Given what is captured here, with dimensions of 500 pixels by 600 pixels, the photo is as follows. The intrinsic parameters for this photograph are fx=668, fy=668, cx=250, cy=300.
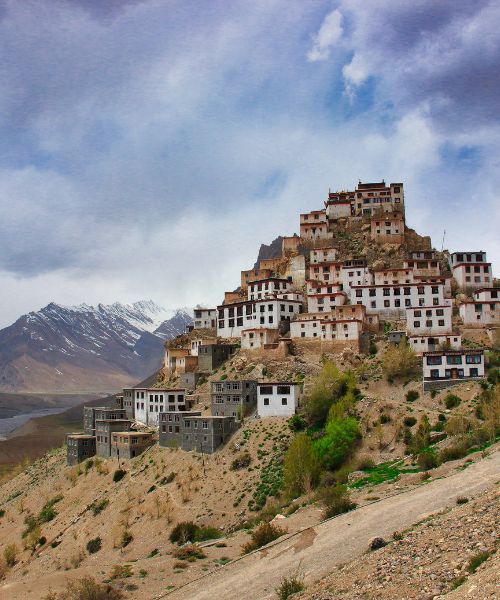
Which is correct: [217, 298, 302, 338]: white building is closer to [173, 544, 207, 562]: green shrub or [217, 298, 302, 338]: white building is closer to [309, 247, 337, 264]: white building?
[309, 247, 337, 264]: white building

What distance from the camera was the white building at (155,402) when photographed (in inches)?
2623

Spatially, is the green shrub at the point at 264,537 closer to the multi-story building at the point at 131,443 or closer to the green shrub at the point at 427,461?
the green shrub at the point at 427,461

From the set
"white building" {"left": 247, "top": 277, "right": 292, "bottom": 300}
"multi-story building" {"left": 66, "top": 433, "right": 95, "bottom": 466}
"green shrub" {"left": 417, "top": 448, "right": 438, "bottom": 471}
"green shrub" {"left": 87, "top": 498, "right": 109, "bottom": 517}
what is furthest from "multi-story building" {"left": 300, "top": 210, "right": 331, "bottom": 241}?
"green shrub" {"left": 417, "top": 448, "right": 438, "bottom": 471}

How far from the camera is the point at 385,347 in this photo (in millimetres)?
61750

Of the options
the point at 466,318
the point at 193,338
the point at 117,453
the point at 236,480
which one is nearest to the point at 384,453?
the point at 236,480

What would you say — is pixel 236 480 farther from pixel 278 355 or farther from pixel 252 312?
pixel 252 312

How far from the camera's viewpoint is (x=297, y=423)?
55.0 m

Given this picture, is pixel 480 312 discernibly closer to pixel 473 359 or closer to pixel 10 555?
pixel 473 359

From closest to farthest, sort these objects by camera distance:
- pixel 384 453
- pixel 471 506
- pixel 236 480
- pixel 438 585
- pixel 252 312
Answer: pixel 438 585
pixel 471 506
pixel 384 453
pixel 236 480
pixel 252 312

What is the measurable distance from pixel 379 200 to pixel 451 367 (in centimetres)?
3649

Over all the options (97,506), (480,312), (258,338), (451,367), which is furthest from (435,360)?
(97,506)

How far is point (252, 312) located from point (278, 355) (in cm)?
802

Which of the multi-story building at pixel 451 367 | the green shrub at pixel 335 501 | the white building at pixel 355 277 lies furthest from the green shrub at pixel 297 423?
the white building at pixel 355 277

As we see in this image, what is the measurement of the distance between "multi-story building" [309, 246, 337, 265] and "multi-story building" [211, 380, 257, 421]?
22.7 meters
